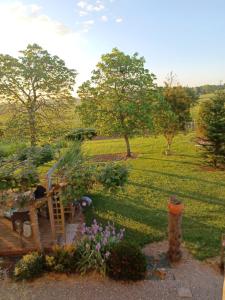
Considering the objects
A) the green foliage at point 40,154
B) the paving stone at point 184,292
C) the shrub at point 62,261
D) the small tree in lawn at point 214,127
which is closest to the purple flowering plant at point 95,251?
Result: the shrub at point 62,261

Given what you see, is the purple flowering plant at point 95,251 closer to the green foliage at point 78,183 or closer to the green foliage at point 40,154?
the green foliage at point 78,183

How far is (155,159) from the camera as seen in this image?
58.2 feet

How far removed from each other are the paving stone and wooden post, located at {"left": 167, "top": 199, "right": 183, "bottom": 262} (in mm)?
1011

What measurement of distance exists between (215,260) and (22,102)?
12.1m

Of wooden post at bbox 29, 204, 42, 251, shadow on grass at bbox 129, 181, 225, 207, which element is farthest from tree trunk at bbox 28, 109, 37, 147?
wooden post at bbox 29, 204, 42, 251

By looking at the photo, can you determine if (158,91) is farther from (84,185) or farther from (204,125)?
(84,185)

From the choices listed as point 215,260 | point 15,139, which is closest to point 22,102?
point 15,139

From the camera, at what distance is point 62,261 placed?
592cm

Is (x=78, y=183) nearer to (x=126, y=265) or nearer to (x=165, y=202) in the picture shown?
(x=126, y=265)

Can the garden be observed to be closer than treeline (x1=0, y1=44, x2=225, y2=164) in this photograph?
Yes

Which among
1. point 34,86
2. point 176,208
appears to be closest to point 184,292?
point 176,208

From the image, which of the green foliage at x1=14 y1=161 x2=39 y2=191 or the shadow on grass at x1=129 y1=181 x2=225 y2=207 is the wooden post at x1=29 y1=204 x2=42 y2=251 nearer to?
the green foliage at x1=14 y1=161 x2=39 y2=191

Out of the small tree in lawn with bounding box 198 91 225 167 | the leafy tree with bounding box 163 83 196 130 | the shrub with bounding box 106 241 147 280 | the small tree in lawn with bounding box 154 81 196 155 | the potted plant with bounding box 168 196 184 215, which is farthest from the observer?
the leafy tree with bounding box 163 83 196 130

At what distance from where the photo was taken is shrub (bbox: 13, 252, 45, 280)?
5.70 m
